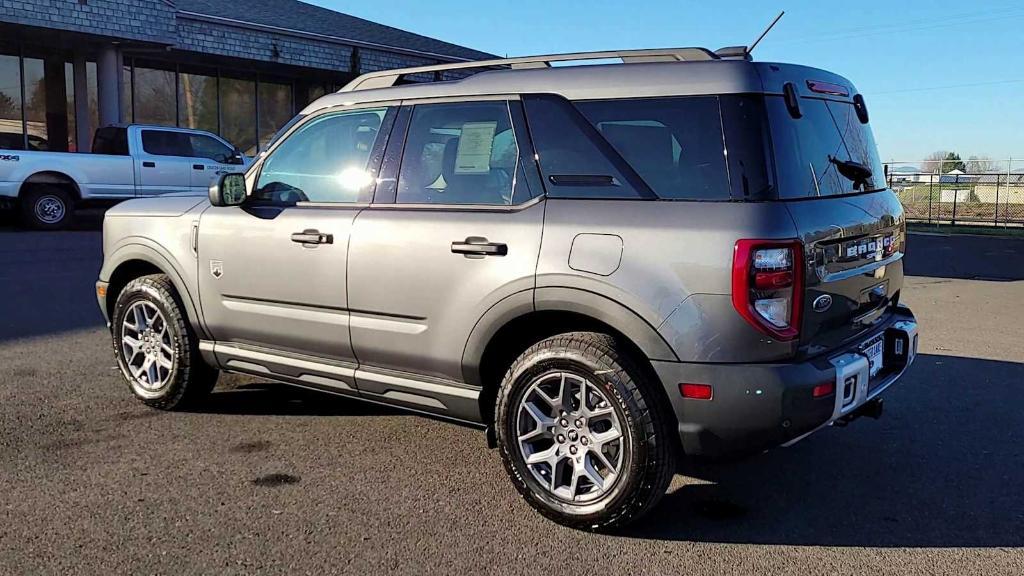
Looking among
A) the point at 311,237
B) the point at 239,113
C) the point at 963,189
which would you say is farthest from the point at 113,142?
the point at 963,189

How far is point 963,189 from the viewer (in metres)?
31.5

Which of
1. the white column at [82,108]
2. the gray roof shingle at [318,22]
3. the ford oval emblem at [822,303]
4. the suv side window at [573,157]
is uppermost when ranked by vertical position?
the gray roof shingle at [318,22]

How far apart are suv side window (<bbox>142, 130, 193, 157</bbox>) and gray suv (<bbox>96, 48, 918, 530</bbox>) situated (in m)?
13.0

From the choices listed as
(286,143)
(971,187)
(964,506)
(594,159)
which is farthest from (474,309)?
(971,187)

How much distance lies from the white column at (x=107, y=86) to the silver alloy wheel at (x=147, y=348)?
1699 cm

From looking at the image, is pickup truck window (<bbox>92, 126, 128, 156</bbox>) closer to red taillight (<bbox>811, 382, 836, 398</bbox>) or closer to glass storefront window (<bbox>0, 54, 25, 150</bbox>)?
glass storefront window (<bbox>0, 54, 25, 150</bbox>)

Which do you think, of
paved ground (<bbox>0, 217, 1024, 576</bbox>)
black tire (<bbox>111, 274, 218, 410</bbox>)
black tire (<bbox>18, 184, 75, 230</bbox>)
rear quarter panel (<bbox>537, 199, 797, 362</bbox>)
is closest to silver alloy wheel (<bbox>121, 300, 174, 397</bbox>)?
black tire (<bbox>111, 274, 218, 410</bbox>)

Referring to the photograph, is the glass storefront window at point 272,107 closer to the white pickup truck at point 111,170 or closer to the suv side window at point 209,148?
the suv side window at point 209,148

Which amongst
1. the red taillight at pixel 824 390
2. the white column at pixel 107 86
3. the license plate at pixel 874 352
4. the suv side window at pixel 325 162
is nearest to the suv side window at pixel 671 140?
the red taillight at pixel 824 390

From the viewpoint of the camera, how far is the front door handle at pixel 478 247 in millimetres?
3828

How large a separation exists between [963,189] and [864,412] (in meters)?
31.3

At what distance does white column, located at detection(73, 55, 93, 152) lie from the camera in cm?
2181

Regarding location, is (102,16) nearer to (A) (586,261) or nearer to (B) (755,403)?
(A) (586,261)

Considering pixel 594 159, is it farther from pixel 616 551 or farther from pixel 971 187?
pixel 971 187
